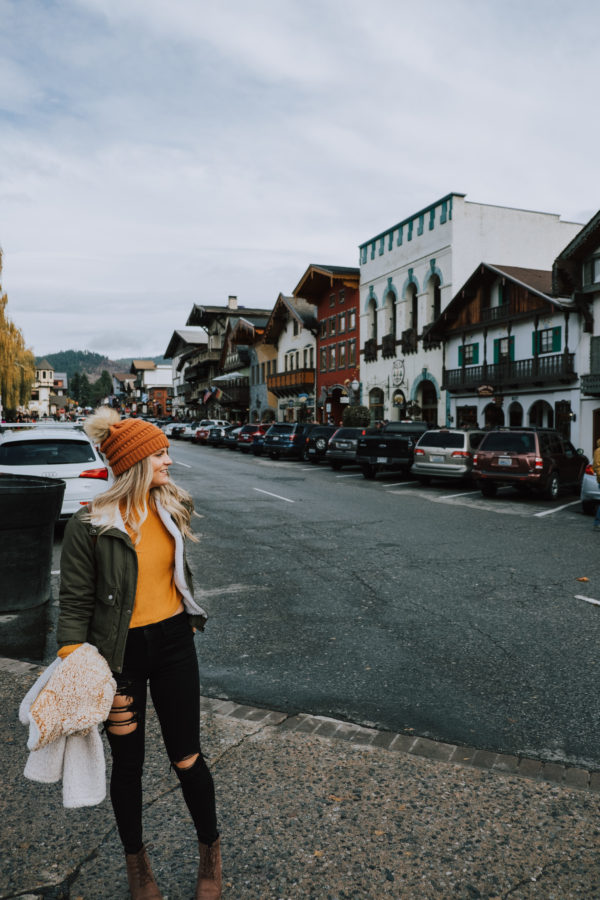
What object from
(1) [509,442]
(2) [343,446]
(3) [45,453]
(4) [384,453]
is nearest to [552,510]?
(1) [509,442]

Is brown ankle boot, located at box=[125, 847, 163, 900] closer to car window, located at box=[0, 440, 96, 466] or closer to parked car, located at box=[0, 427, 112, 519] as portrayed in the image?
parked car, located at box=[0, 427, 112, 519]

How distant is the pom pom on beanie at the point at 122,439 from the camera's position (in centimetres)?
268

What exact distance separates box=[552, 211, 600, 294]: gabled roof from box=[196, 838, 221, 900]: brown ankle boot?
27134mm

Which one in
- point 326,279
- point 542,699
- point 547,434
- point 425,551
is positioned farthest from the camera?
point 326,279

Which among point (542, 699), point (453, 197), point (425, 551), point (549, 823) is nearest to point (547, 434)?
point (425, 551)

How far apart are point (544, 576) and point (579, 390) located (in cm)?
2083

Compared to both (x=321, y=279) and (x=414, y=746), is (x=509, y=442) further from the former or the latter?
(x=321, y=279)

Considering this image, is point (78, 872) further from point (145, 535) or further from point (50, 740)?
point (145, 535)

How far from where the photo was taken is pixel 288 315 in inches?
2165

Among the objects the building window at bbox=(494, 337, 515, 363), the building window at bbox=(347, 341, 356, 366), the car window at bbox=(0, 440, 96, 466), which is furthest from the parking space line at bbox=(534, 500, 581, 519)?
the building window at bbox=(347, 341, 356, 366)

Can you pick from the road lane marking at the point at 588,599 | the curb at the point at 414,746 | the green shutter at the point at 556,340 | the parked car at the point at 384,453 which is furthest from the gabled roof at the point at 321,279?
the curb at the point at 414,746

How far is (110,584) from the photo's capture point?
253cm

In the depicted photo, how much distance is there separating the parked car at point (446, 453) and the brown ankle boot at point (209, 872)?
17.3m

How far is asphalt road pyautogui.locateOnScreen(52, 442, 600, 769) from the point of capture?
14.4 ft
